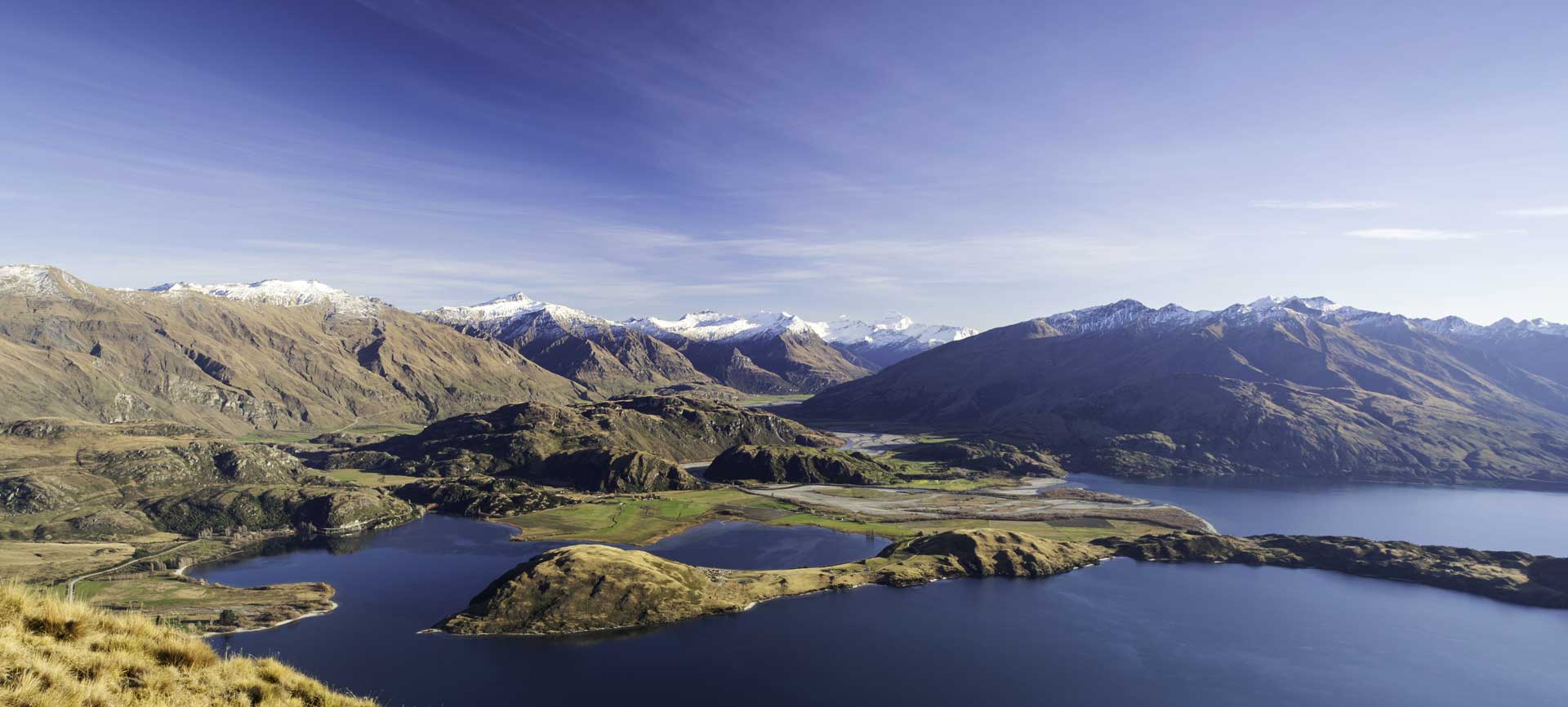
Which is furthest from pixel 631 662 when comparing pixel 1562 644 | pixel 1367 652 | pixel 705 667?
pixel 1562 644

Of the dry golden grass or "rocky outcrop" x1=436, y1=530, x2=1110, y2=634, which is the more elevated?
the dry golden grass

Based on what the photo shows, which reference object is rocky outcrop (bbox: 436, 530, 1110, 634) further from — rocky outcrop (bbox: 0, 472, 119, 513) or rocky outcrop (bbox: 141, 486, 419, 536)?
rocky outcrop (bbox: 0, 472, 119, 513)

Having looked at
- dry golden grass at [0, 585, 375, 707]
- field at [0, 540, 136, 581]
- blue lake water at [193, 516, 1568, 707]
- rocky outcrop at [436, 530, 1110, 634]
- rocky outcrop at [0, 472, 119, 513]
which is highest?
dry golden grass at [0, 585, 375, 707]

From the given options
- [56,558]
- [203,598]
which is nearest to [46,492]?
[56,558]

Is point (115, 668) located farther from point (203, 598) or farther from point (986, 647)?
point (203, 598)

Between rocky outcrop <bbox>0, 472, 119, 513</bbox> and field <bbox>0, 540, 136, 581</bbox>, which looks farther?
rocky outcrop <bbox>0, 472, 119, 513</bbox>

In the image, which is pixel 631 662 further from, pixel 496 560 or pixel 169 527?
pixel 169 527

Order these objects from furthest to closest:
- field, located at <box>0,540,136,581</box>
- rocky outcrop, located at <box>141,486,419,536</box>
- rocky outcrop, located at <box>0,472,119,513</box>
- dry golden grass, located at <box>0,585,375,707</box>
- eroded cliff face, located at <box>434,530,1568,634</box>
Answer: rocky outcrop, located at <box>141,486,419,536</box>
rocky outcrop, located at <box>0,472,119,513</box>
field, located at <box>0,540,136,581</box>
eroded cliff face, located at <box>434,530,1568,634</box>
dry golden grass, located at <box>0,585,375,707</box>

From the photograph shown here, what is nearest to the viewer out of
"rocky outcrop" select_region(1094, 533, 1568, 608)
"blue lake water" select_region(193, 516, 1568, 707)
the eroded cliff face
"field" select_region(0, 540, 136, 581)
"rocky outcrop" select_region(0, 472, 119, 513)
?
"blue lake water" select_region(193, 516, 1568, 707)

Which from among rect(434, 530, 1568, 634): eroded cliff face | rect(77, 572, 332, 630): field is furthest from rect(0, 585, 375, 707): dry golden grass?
rect(77, 572, 332, 630): field
